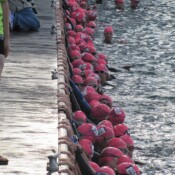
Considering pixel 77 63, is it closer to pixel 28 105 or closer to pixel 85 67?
pixel 85 67

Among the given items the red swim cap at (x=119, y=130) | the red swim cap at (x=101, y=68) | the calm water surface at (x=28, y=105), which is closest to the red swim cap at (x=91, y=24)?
the red swim cap at (x=101, y=68)

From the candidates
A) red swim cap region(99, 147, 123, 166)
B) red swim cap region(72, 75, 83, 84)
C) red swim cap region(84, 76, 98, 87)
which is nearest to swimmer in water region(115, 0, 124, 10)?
red swim cap region(84, 76, 98, 87)

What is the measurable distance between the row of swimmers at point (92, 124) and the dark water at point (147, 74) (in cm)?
51

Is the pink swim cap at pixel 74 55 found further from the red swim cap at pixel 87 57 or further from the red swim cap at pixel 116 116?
the red swim cap at pixel 116 116

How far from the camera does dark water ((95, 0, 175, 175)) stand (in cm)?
1798

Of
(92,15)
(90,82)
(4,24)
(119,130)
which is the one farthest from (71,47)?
(4,24)

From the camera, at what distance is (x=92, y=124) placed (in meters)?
16.2

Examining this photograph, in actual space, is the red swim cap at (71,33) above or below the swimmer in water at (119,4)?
above

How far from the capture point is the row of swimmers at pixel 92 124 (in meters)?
12.3

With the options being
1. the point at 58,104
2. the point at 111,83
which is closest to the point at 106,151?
the point at 58,104

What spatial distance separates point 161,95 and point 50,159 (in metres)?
12.6

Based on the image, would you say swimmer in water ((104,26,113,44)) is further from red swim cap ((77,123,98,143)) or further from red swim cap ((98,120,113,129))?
red swim cap ((77,123,98,143))

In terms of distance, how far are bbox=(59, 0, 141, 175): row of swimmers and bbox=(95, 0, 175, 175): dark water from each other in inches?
20.1

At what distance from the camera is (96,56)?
25609 millimetres
